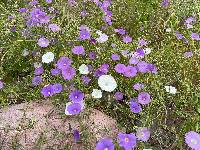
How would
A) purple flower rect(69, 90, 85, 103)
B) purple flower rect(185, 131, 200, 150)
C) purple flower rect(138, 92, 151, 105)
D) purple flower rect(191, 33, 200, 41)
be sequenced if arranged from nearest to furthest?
purple flower rect(185, 131, 200, 150) → purple flower rect(69, 90, 85, 103) → purple flower rect(138, 92, 151, 105) → purple flower rect(191, 33, 200, 41)

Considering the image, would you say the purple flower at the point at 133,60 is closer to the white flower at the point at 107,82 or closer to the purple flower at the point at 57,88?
the white flower at the point at 107,82

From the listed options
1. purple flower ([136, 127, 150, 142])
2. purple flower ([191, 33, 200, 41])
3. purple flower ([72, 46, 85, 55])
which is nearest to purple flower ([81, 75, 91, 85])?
purple flower ([72, 46, 85, 55])

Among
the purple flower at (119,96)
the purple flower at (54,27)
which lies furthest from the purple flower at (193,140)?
the purple flower at (54,27)

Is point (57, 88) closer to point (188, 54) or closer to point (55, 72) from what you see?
point (55, 72)

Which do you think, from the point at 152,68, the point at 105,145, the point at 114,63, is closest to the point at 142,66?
the point at 152,68

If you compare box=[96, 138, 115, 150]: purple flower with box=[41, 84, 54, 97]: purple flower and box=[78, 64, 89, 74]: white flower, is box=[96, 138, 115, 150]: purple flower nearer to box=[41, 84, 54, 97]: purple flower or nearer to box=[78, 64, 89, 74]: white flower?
box=[41, 84, 54, 97]: purple flower
